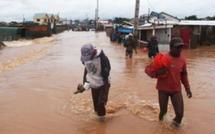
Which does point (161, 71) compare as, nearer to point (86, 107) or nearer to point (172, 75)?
point (172, 75)

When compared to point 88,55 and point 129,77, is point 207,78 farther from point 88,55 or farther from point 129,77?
point 88,55

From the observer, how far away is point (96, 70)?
7836 millimetres

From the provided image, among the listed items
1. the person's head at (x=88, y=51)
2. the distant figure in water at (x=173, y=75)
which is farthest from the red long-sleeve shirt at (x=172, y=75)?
the person's head at (x=88, y=51)

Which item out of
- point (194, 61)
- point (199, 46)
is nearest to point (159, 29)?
point (199, 46)

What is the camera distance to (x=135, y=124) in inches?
329

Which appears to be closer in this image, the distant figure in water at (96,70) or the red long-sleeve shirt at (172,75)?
the red long-sleeve shirt at (172,75)

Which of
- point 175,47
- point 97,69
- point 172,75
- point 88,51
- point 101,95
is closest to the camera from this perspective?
point 175,47

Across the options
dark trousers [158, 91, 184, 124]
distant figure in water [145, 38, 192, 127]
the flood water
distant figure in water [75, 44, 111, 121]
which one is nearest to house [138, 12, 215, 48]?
the flood water

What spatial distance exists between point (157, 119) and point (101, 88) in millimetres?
1420

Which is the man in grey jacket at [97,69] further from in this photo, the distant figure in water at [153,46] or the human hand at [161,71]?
the distant figure in water at [153,46]

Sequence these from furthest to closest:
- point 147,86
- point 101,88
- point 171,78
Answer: point 147,86
point 101,88
point 171,78

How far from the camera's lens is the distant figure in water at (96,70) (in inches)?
305

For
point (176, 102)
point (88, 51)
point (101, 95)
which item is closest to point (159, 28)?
point (101, 95)

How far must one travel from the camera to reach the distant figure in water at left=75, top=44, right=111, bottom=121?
7750 mm
